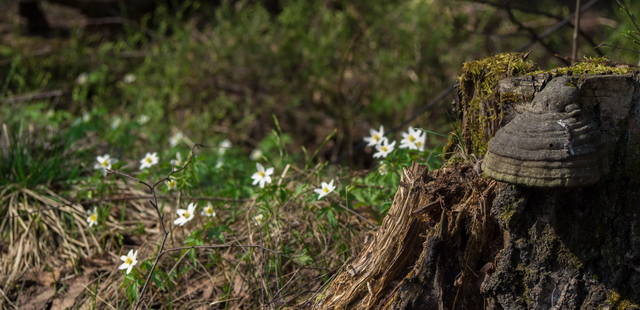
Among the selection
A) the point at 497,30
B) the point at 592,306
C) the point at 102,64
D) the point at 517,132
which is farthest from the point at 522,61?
the point at 497,30

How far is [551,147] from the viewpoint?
1.93 metres

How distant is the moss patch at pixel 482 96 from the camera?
2.36 m

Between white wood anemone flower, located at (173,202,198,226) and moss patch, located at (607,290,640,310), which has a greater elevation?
moss patch, located at (607,290,640,310)

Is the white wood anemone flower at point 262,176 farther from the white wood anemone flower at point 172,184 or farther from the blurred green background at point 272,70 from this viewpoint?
the blurred green background at point 272,70

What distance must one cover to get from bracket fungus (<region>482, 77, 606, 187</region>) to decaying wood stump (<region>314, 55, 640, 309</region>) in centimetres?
7

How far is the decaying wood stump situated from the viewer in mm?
2170

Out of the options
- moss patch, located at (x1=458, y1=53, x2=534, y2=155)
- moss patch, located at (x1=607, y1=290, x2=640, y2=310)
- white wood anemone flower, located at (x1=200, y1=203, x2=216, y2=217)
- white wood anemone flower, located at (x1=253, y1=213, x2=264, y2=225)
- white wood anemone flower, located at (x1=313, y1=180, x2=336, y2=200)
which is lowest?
white wood anemone flower, located at (x1=200, y1=203, x2=216, y2=217)

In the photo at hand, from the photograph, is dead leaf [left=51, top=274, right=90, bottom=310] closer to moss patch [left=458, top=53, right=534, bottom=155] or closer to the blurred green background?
moss patch [left=458, top=53, right=534, bottom=155]

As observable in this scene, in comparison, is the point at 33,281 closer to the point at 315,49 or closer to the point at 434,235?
the point at 434,235

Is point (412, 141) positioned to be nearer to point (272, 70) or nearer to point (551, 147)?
point (551, 147)

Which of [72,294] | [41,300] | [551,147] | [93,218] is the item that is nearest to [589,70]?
[551,147]

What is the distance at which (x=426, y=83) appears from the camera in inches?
261

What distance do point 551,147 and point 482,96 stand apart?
0.53m

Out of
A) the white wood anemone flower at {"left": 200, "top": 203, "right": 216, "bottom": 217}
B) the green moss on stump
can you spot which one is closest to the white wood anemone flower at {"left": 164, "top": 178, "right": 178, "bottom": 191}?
the white wood anemone flower at {"left": 200, "top": 203, "right": 216, "bottom": 217}
